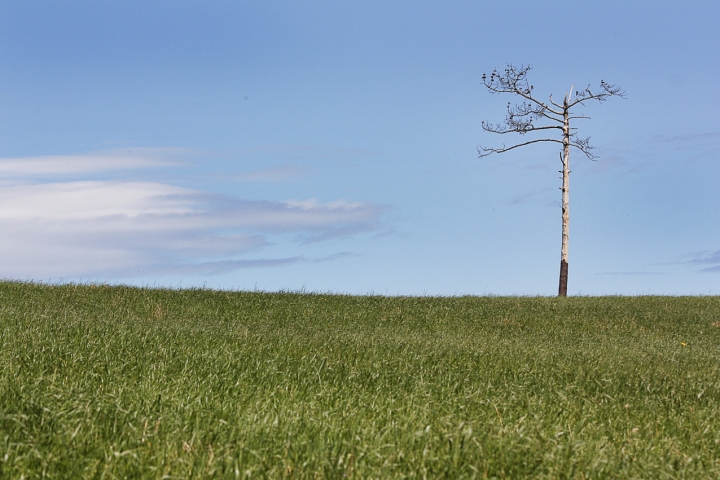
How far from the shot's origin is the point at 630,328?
1752 cm

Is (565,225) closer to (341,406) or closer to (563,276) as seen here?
(563,276)

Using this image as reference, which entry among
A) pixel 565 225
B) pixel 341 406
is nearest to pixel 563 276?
pixel 565 225

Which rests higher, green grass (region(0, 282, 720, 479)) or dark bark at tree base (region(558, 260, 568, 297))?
dark bark at tree base (region(558, 260, 568, 297))

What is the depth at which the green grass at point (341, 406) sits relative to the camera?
4.12m

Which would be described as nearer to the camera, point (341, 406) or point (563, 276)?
point (341, 406)

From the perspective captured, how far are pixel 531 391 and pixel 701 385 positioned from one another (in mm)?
2871

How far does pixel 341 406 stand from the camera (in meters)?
5.82

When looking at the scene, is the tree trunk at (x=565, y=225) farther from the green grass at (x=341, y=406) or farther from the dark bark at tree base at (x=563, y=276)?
the green grass at (x=341, y=406)

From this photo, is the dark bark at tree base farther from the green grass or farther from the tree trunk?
the green grass

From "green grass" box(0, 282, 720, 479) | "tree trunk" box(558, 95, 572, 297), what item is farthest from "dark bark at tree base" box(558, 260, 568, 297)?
"green grass" box(0, 282, 720, 479)

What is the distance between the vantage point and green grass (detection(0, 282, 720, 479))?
412 cm

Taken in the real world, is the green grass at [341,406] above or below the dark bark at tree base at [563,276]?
below

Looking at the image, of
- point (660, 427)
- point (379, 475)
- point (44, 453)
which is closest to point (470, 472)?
point (379, 475)

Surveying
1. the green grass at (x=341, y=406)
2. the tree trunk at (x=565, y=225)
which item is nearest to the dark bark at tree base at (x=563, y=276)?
the tree trunk at (x=565, y=225)
